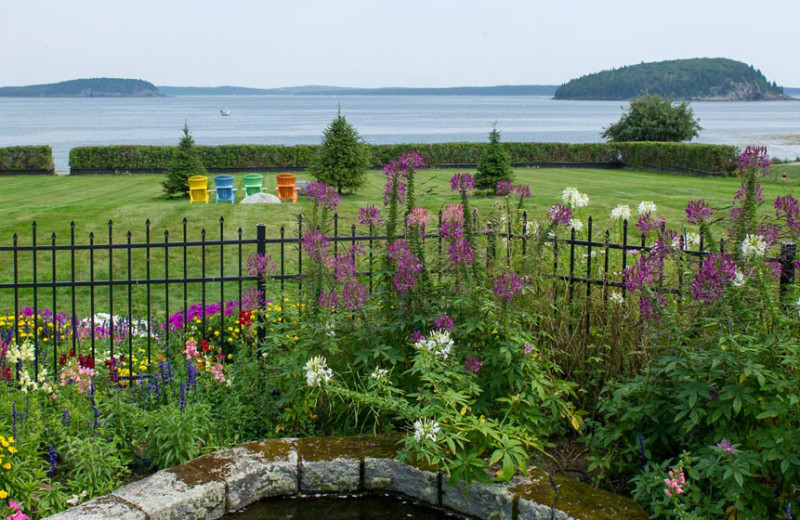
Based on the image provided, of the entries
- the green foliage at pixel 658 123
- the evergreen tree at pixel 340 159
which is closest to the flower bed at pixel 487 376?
the evergreen tree at pixel 340 159

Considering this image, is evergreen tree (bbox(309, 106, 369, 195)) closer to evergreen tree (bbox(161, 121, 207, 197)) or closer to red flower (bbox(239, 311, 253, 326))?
evergreen tree (bbox(161, 121, 207, 197))

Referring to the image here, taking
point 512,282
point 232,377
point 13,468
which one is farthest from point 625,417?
point 13,468

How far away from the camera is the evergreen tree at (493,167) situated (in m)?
21.0

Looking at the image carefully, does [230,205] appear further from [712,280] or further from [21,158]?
[21,158]

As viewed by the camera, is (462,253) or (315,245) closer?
(462,253)

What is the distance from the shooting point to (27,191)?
843 inches

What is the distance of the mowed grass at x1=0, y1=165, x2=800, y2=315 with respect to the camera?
382 inches

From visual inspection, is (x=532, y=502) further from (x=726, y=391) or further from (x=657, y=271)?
(x=657, y=271)

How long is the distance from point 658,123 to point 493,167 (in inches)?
596

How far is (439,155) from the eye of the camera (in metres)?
31.6

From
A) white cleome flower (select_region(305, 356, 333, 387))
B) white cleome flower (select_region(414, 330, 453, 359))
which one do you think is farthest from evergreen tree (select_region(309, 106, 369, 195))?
white cleome flower (select_region(414, 330, 453, 359))

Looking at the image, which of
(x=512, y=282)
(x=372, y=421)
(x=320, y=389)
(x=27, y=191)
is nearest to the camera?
(x=512, y=282)

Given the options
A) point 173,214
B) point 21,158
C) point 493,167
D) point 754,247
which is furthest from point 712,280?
point 21,158

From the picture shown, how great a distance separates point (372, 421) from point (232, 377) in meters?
0.93
